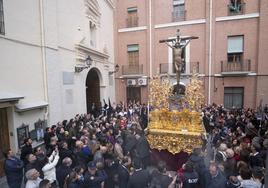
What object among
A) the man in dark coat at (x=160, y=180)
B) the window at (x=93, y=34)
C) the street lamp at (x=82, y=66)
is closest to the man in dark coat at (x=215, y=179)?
the man in dark coat at (x=160, y=180)

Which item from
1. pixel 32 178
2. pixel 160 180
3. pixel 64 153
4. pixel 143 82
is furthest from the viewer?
pixel 143 82

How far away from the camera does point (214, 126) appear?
9688 mm

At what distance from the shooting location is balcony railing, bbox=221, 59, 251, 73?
15297 millimetres

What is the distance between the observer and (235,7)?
15.6 metres

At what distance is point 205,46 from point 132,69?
6.29 m

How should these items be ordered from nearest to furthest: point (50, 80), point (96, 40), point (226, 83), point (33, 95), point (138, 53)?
point (33, 95), point (50, 80), point (96, 40), point (226, 83), point (138, 53)

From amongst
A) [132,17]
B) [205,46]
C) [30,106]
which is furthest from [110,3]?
[30,106]

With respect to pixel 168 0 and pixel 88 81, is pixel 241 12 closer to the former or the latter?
pixel 168 0

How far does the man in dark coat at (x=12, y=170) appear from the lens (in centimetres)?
508

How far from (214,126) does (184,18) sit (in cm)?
1048

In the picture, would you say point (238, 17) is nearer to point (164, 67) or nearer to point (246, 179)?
point (164, 67)

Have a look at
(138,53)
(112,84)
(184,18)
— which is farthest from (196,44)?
(112,84)

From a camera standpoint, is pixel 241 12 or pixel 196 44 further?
pixel 196 44

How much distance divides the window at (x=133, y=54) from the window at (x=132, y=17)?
1.82 meters
